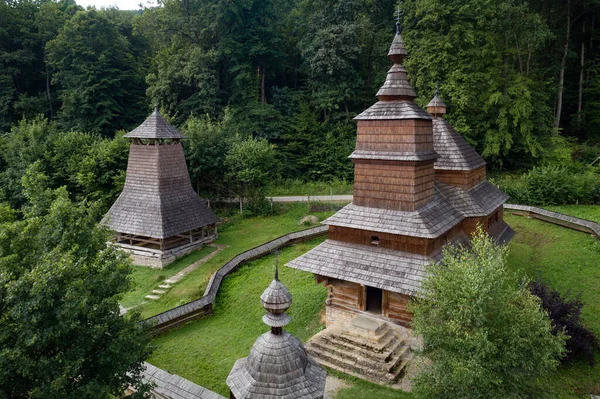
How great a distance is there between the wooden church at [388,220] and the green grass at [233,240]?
640cm

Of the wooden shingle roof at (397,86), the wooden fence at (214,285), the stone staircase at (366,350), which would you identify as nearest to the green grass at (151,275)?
the wooden fence at (214,285)

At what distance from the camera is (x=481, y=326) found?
273 inches

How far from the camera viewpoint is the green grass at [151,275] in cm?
1645

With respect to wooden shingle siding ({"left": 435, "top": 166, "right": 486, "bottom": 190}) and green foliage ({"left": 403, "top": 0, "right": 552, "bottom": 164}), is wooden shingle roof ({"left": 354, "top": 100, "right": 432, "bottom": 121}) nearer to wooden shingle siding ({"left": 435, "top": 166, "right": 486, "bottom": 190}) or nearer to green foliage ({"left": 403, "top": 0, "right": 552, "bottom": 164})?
wooden shingle siding ({"left": 435, "top": 166, "right": 486, "bottom": 190})

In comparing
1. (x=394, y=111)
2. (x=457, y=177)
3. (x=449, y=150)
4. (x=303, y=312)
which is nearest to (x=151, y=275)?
(x=303, y=312)

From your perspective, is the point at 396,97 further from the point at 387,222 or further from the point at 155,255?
the point at 155,255

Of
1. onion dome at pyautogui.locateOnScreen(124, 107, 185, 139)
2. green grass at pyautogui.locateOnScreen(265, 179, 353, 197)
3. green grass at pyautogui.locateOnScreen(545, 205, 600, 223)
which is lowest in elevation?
green grass at pyautogui.locateOnScreen(545, 205, 600, 223)

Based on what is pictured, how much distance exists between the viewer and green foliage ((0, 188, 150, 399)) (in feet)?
20.7

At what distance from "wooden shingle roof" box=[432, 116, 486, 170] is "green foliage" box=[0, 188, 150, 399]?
38.0ft

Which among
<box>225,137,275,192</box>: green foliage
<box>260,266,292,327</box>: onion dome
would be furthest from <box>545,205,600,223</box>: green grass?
<box>260,266,292,327</box>: onion dome

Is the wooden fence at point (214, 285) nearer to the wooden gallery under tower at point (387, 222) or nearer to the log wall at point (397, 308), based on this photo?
the wooden gallery under tower at point (387, 222)

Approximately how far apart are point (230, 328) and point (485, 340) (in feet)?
29.9

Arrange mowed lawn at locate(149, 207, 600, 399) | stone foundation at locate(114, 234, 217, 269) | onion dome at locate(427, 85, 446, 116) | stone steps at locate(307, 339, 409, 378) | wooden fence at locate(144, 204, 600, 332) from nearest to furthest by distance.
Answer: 1. mowed lawn at locate(149, 207, 600, 399)
2. stone steps at locate(307, 339, 409, 378)
3. wooden fence at locate(144, 204, 600, 332)
4. onion dome at locate(427, 85, 446, 116)
5. stone foundation at locate(114, 234, 217, 269)

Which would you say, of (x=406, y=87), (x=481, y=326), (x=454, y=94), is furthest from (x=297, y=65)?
(x=481, y=326)
